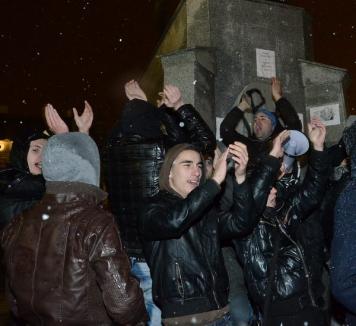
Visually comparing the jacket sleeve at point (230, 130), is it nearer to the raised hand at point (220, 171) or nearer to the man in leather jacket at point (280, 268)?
the man in leather jacket at point (280, 268)

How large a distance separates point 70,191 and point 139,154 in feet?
4.52

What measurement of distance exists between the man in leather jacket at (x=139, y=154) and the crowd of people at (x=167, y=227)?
1cm

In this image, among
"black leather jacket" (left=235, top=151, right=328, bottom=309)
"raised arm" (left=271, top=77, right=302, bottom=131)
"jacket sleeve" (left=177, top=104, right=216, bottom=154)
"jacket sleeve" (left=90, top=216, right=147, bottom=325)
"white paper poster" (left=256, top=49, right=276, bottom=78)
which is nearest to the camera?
"jacket sleeve" (left=90, top=216, right=147, bottom=325)

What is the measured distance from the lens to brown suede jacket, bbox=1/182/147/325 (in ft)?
8.52

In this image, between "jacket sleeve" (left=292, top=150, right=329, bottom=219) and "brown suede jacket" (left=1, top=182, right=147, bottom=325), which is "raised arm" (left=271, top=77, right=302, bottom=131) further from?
"brown suede jacket" (left=1, top=182, right=147, bottom=325)

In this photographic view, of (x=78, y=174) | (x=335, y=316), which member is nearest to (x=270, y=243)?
(x=78, y=174)

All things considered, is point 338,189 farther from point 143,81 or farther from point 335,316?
point 143,81

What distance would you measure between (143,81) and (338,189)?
7.25 m

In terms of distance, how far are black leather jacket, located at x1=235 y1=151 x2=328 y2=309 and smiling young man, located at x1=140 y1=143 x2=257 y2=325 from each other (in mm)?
276

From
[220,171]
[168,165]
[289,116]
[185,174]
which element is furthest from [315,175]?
[289,116]

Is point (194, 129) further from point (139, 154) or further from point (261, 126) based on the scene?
point (261, 126)

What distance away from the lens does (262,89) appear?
7336mm

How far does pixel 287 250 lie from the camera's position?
3.80m

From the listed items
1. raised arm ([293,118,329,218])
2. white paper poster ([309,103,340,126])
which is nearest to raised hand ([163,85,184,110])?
raised arm ([293,118,329,218])
